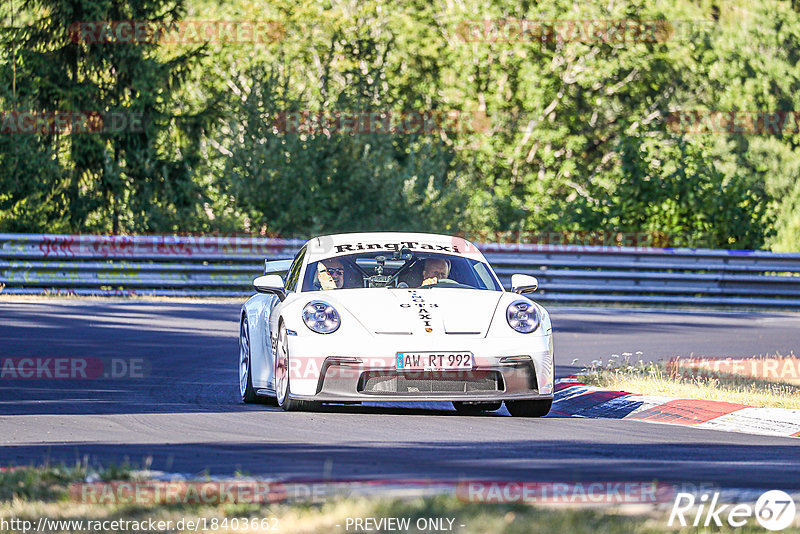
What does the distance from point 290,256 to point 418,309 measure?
14250 millimetres

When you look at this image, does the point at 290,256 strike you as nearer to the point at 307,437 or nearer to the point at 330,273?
the point at 330,273

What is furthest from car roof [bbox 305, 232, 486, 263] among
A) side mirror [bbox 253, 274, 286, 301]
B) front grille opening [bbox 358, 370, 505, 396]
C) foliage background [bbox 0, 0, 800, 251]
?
foliage background [bbox 0, 0, 800, 251]

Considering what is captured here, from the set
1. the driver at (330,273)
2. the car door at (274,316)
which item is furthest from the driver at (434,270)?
the car door at (274,316)

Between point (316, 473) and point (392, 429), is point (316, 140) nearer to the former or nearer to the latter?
point (392, 429)

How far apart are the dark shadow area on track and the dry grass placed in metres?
2.34

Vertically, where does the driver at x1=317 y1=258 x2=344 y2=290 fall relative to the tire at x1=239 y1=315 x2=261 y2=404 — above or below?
above

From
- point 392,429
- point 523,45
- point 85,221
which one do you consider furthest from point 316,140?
point 392,429

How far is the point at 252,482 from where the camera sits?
19.2ft

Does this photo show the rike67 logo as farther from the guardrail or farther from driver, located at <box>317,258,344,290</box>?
the guardrail

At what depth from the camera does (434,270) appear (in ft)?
34.3

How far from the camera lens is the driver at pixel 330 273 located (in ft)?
33.2

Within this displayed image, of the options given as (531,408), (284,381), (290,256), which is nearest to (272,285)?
(284,381)

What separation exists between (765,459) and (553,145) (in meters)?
38.4

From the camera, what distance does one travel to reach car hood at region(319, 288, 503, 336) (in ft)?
30.0
